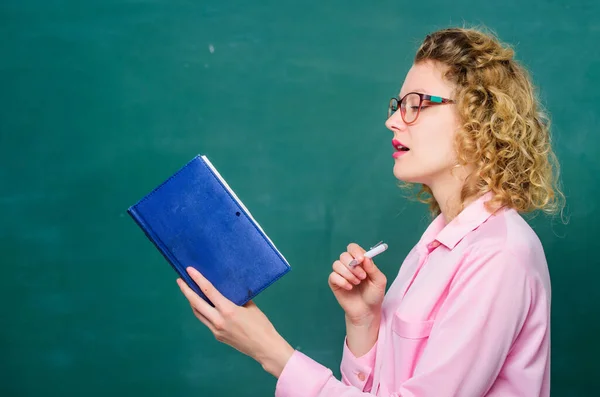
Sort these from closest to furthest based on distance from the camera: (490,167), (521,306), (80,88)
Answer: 1. (521,306)
2. (490,167)
3. (80,88)

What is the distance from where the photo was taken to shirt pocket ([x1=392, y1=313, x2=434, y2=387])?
3.83ft

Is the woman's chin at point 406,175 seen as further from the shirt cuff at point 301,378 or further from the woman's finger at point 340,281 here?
the shirt cuff at point 301,378

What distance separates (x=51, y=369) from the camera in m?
2.07

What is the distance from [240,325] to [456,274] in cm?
35

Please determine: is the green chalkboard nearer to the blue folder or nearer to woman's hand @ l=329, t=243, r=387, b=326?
woman's hand @ l=329, t=243, r=387, b=326

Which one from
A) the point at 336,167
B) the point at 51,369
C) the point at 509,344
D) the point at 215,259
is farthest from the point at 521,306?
the point at 51,369

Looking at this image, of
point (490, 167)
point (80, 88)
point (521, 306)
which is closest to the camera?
point (521, 306)

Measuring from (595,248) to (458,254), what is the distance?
111cm

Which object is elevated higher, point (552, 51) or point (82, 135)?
point (82, 135)

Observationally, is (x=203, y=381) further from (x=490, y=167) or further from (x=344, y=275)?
(x=490, y=167)

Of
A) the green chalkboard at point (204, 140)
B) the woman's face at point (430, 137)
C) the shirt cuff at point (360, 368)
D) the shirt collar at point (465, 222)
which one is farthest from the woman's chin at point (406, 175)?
the green chalkboard at point (204, 140)

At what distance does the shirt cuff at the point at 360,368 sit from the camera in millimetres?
1402

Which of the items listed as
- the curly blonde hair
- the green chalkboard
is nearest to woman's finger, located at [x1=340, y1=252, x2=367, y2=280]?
the curly blonde hair

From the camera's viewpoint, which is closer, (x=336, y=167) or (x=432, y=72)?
(x=432, y=72)
